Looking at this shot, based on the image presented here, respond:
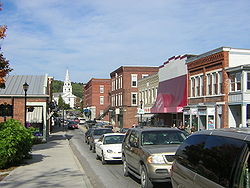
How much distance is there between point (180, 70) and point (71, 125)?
96.7 ft

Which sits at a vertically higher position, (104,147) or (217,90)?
(217,90)

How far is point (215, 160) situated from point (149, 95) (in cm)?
4761

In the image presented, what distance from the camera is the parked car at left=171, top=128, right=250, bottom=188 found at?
4445 millimetres

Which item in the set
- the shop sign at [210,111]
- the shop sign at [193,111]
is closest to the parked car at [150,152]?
the shop sign at [210,111]

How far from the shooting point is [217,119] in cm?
3102

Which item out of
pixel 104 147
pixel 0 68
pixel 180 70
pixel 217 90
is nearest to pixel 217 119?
pixel 217 90

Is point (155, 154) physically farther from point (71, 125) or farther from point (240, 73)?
point (71, 125)

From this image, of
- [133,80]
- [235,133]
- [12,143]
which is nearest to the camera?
[235,133]

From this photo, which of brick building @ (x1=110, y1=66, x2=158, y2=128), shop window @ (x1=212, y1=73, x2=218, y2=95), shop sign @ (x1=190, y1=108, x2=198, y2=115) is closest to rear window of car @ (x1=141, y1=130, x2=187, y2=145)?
shop window @ (x1=212, y1=73, x2=218, y2=95)

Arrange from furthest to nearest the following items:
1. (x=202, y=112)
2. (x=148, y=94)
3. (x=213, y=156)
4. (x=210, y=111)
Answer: (x=148, y=94) → (x=202, y=112) → (x=210, y=111) → (x=213, y=156)

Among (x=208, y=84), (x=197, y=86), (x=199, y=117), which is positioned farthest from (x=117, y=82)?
(x=208, y=84)

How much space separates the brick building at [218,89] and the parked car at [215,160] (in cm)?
2265

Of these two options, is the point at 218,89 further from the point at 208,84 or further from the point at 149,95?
the point at 149,95

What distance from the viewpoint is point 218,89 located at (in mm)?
31125
